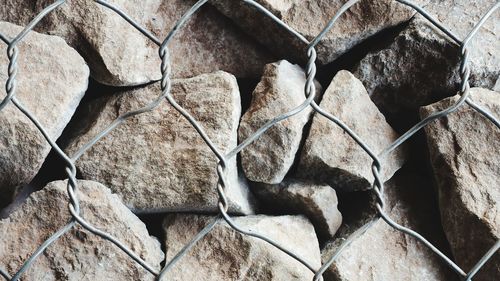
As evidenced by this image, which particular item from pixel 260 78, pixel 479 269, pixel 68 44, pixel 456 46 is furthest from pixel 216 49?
pixel 479 269

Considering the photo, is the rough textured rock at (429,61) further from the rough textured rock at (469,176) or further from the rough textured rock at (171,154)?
the rough textured rock at (171,154)

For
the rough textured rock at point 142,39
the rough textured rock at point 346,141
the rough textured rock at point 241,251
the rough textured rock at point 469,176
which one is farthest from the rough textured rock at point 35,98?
the rough textured rock at point 469,176

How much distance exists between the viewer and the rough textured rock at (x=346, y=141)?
882 millimetres

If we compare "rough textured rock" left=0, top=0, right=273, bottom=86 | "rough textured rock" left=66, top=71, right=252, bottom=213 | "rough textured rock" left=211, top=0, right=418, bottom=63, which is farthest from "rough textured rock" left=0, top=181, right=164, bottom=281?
"rough textured rock" left=211, top=0, right=418, bottom=63

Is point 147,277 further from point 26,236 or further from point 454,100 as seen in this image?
point 454,100

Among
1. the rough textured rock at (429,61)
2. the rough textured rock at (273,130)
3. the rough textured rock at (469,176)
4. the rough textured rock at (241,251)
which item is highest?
the rough textured rock at (429,61)

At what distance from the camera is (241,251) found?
2.79 feet

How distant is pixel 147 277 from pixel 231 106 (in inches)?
8.9

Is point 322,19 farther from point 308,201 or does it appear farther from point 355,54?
point 308,201

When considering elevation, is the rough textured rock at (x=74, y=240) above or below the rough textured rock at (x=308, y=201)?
below

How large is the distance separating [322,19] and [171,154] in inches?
10.2

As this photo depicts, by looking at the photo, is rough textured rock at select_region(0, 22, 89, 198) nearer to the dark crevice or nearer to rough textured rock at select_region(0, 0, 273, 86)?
rough textured rock at select_region(0, 0, 273, 86)

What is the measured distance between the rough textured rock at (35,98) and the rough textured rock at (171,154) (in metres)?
0.05

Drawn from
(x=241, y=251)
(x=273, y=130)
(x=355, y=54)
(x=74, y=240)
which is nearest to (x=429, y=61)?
(x=355, y=54)
